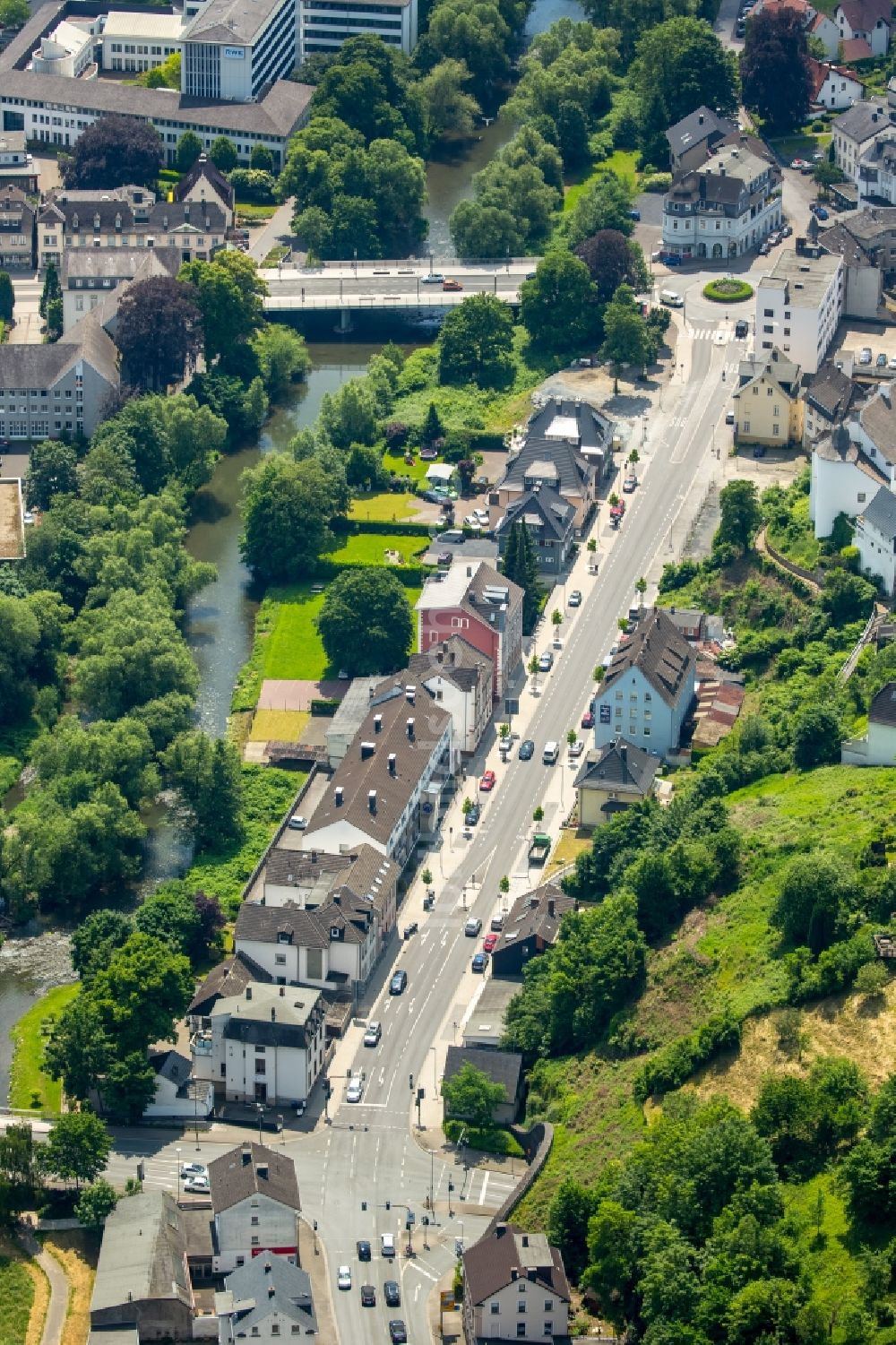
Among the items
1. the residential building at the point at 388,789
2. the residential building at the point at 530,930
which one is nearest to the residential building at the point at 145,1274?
the residential building at the point at 530,930

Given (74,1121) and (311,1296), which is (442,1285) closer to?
(311,1296)

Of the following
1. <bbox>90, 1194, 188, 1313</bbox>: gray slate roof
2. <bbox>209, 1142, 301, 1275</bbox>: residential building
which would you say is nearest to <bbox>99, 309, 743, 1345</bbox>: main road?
<bbox>209, 1142, 301, 1275</bbox>: residential building

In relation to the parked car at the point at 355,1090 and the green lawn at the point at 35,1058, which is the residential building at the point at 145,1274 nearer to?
the green lawn at the point at 35,1058

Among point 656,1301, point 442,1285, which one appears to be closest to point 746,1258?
point 656,1301

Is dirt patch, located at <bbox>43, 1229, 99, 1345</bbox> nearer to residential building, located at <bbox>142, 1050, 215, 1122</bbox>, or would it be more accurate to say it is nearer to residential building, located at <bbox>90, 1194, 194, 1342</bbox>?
residential building, located at <bbox>90, 1194, 194, 1342</bbox>

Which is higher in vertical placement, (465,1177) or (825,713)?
(825,713)

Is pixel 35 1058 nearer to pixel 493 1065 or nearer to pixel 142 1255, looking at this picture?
pixel 142 1255
